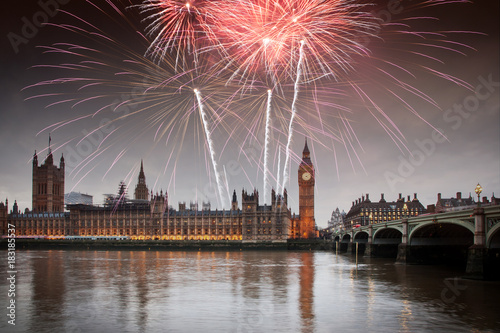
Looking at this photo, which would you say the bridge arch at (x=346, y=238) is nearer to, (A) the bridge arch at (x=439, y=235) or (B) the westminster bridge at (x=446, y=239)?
(B) the westminster bridge at (x=446, y=239)

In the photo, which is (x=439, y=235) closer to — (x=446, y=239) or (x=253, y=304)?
(x=446, y=239)

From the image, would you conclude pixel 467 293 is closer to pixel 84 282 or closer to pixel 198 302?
pixel 198 302

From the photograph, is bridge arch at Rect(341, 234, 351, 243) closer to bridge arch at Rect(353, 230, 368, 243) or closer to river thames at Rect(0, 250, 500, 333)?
bridge arch at Rect(353, 230, 368, 243)

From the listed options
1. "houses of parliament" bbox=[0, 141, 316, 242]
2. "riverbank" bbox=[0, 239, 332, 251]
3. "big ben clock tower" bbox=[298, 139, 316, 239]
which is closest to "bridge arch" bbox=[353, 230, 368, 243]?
"riverbank" bbox=[0, 239, 332, 251]

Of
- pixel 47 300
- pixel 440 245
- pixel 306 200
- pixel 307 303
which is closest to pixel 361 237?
pixel 440 245

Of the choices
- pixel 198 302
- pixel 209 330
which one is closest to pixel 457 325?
pixel 209 330

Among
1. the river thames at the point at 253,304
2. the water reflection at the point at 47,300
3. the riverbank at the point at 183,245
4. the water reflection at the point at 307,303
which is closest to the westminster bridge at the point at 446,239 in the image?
the river thames at the point at 253,304
